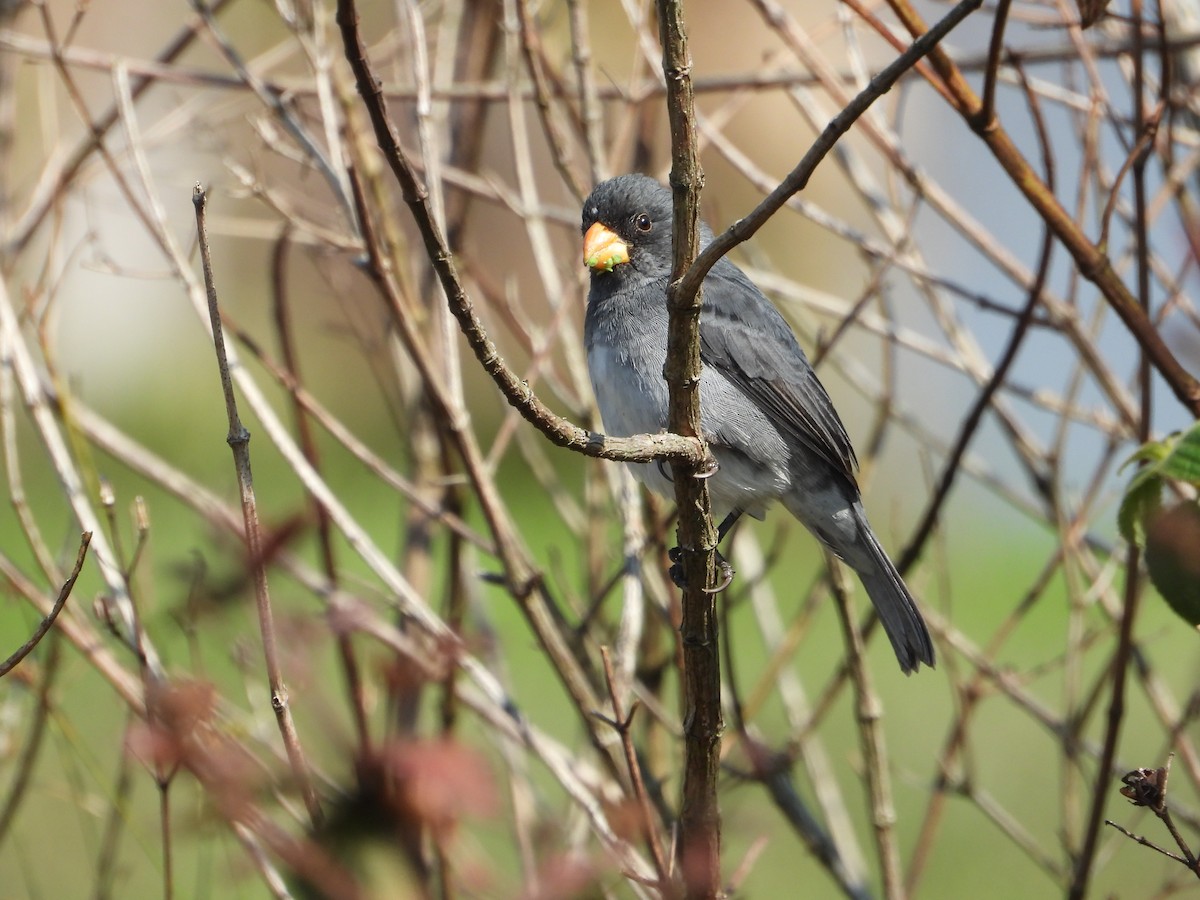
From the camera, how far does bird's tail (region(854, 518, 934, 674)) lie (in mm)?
3525

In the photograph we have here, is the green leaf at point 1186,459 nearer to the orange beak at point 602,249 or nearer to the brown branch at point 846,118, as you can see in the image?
the brown branch at point 846,118

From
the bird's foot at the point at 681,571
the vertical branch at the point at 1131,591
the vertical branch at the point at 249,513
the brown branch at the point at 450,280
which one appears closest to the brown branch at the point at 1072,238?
the vertical branch at the point at 1131,591

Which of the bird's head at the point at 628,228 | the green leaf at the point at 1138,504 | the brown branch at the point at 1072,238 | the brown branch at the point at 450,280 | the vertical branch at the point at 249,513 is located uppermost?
the bird's head at the point at 628,228

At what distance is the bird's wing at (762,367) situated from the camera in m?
3.74

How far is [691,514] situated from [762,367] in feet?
4.18

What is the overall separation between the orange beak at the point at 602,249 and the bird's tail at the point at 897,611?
1.03 meters

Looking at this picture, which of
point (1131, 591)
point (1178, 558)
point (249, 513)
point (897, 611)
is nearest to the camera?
point (249, 513)

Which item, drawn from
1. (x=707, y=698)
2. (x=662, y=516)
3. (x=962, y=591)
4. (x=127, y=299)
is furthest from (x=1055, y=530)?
(x=127, y=299)

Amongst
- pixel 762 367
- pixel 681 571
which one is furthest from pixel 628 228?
pixel 681 571

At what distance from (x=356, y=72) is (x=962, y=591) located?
9205 millimetres

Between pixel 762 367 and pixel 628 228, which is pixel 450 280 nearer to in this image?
pixel 628 228

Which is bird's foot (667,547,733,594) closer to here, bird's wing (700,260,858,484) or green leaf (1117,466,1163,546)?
bird's wing (700,260,858,484)

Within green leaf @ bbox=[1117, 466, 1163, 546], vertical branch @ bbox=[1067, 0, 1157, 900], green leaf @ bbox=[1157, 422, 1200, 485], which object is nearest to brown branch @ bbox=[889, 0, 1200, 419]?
vertical branch @ bbox=[1067, 0, 1157, 900]

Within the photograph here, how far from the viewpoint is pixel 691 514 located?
2582 millimetres
